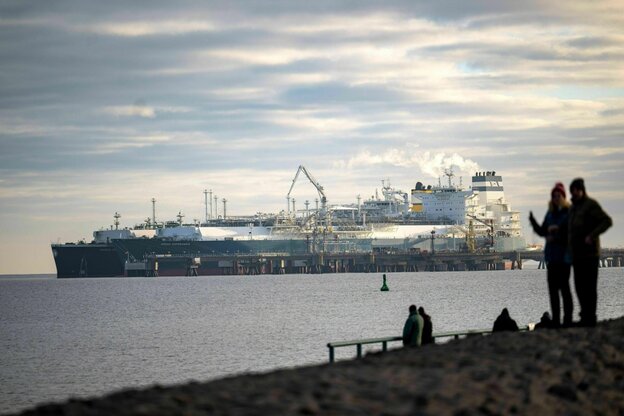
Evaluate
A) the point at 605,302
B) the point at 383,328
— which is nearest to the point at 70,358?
the point at 383,328

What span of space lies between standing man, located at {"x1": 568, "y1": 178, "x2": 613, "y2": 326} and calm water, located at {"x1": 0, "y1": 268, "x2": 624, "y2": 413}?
64.1 ft

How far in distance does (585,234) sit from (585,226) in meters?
0.12

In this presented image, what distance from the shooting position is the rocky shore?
10.9 meters

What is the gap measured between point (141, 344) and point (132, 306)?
44.3 m

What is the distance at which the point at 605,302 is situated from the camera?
82.2 m

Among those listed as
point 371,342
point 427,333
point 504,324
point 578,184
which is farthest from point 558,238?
point 427,333

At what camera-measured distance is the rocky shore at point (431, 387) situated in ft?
35.8

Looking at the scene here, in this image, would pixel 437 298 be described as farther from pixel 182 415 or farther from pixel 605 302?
pixel 182 415

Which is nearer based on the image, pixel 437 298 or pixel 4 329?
pixel 4 329

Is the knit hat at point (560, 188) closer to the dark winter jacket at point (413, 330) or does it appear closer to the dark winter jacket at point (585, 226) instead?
the dark winter jacket at point (585, 226)

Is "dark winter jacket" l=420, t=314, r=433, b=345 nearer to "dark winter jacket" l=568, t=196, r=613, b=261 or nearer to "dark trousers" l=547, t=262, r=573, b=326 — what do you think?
"dark trousers" l=547, t=262, r=573, b=326

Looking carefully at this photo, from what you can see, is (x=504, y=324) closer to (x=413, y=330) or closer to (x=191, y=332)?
(x=413, y=330)

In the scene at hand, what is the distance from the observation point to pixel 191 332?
204 ft

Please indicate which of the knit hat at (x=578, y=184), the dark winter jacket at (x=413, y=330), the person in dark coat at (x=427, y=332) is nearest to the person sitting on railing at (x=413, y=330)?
the dark winter jacket at (x=413, y=330)
